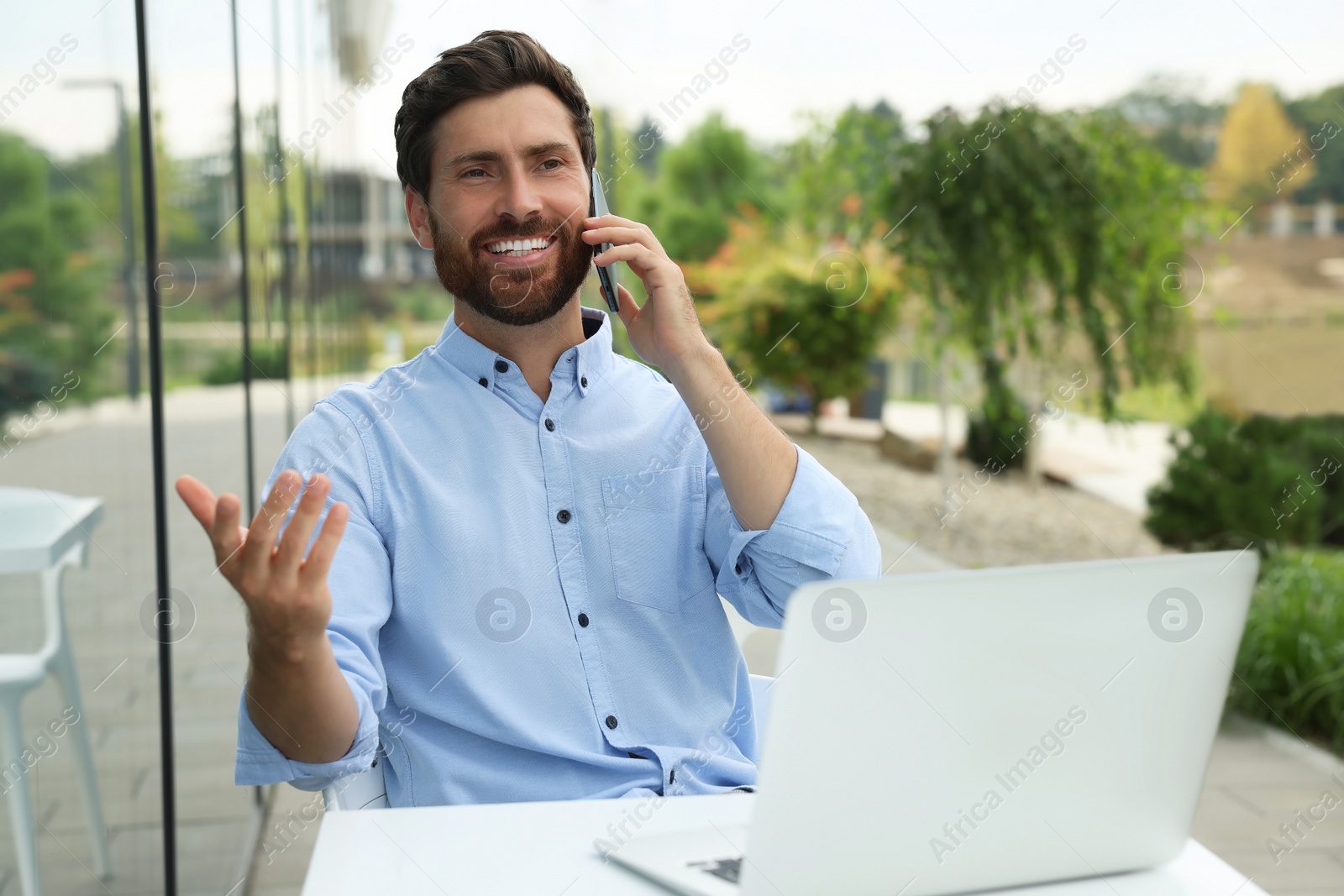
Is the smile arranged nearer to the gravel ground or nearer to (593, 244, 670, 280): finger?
(593, 244, 670, 280): finger

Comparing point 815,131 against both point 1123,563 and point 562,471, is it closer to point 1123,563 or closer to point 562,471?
point 562,471

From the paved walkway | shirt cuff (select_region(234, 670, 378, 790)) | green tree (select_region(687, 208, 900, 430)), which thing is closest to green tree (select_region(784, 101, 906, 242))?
green tree (select_region(687, 208, 900, 430))

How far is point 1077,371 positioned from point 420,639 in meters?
5.24

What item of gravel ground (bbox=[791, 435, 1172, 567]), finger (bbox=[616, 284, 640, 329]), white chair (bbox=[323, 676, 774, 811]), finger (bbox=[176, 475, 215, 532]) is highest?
finger (bbox=[616, 284, 640, 329])

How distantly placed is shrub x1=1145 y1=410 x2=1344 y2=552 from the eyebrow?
14.9 feet

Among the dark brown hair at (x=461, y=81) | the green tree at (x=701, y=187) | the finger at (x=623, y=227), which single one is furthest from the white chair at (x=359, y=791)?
the green tree at (x=701, y=187)

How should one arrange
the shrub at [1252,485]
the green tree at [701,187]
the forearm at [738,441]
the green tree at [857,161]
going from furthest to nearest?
the green tree at [701,187]
the green tree at [857,161]
the shrub at [1252,485]
the forearm at [738,441]

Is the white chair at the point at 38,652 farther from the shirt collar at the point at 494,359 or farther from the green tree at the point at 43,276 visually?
the shirt collar at the point at 494,359

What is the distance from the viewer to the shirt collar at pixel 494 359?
1577 mm

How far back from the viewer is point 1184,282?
612cm

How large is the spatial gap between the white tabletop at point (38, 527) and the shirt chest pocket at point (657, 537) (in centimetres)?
67

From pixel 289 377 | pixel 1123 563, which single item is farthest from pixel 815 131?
pixel 1123 563

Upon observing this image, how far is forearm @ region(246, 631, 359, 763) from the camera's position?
41.3 inches

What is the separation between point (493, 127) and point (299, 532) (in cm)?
79
